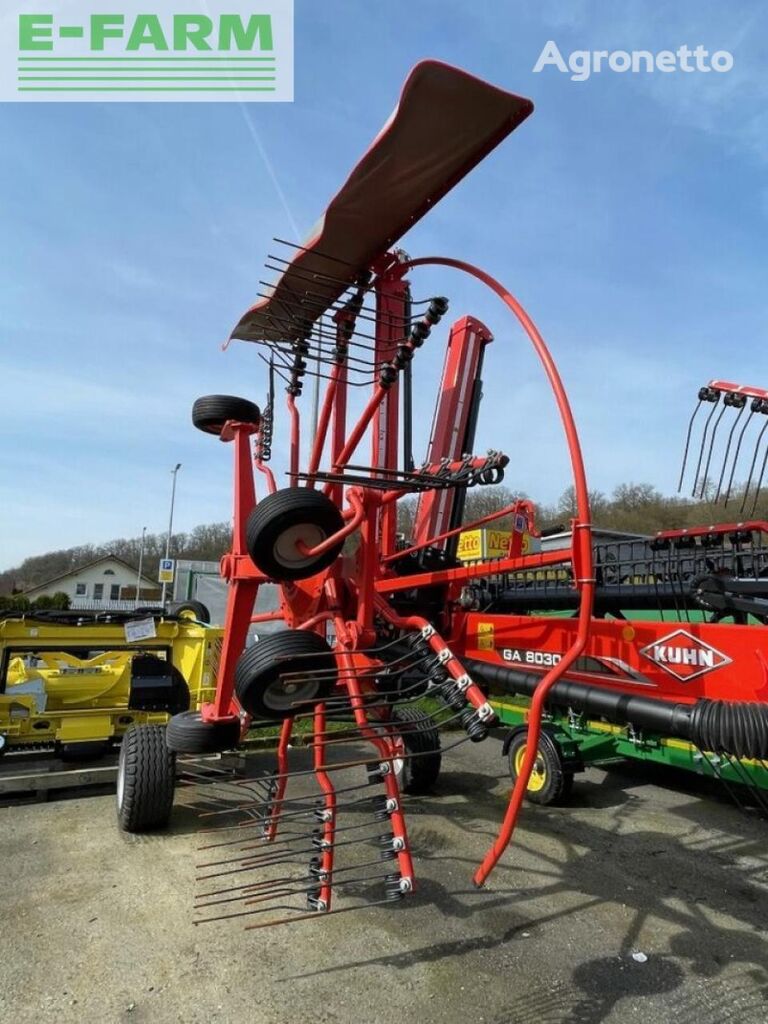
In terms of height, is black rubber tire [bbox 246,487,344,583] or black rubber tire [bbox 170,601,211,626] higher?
black rubber tire [bbox 246,487,344,583]

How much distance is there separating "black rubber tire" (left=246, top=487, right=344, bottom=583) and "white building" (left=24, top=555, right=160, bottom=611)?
59.3 metres

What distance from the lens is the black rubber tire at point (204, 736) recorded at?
3.71 metres

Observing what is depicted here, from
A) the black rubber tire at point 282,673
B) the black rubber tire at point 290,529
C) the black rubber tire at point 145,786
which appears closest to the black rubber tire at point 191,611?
the black rubber tire at point 145,786

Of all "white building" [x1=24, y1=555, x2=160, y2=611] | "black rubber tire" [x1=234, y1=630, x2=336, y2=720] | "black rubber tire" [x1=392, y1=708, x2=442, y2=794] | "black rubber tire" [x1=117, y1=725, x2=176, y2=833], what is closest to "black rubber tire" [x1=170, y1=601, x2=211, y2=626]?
"black rubber tire" [x1=117, y1=725, x2=176, y2=833]

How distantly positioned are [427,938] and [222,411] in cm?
298

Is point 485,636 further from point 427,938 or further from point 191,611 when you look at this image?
point 191,611

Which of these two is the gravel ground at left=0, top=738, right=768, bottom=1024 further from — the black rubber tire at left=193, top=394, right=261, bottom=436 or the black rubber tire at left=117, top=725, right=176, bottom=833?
the black rubber tire at left=193, top=394, right=261, bottom=436

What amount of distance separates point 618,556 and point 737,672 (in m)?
2.33

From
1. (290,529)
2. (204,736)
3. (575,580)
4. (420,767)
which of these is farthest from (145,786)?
(575,580)

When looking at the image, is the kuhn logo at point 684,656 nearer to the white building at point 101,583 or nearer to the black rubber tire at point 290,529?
the black rubber tire at point 290,529

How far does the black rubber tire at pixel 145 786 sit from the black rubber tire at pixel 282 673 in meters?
2.01

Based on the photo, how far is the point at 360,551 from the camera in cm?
360

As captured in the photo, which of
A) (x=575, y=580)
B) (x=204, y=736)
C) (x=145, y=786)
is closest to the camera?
(x=575, y=580)

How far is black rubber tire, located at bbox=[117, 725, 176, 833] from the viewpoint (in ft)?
14.9
